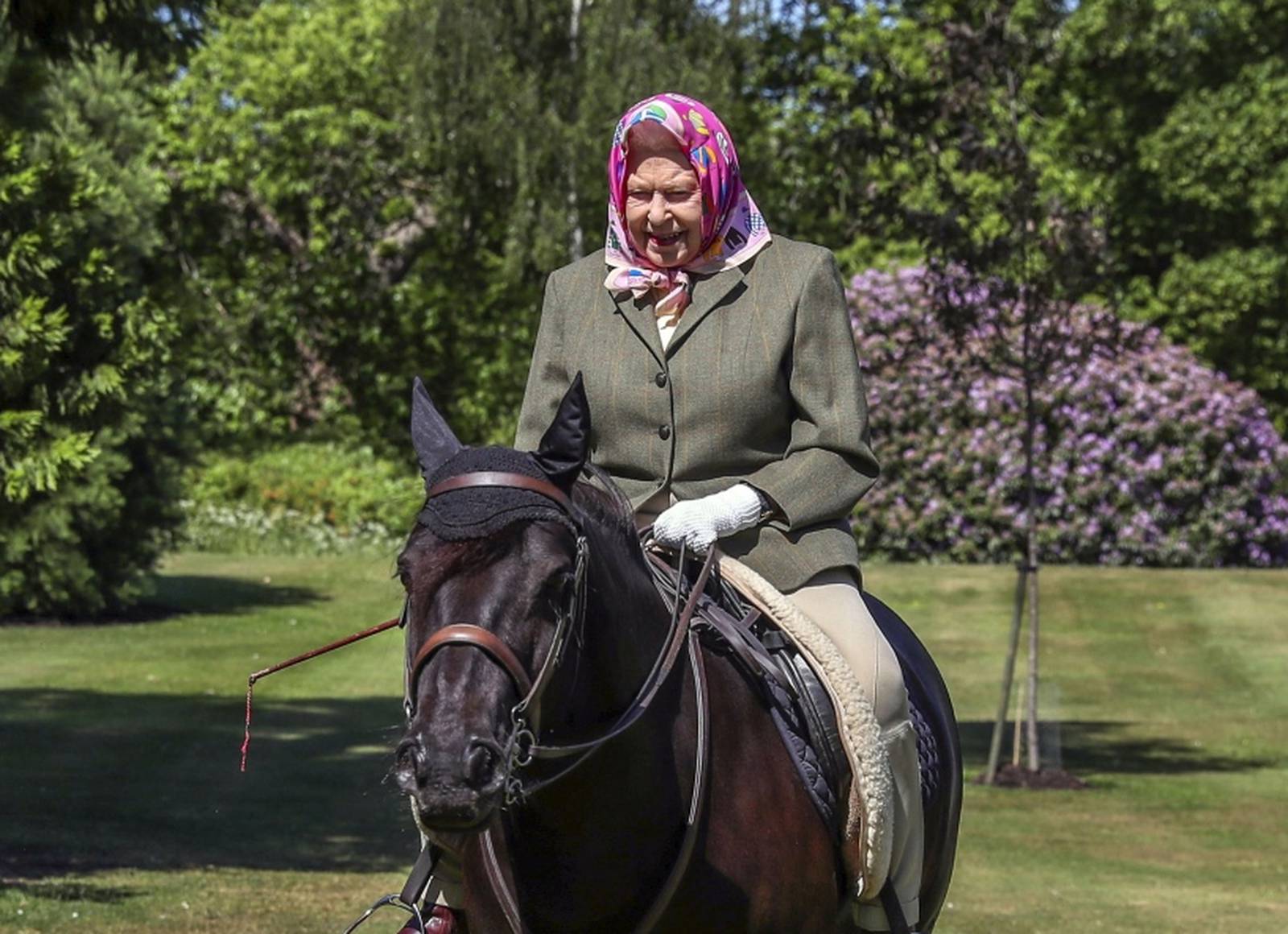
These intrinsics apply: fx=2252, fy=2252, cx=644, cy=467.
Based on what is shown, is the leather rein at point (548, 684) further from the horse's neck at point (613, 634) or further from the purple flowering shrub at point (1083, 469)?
the purple flowering shrub at point (1083, 469)

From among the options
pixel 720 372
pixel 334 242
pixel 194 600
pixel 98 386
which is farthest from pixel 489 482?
pixel 334 242

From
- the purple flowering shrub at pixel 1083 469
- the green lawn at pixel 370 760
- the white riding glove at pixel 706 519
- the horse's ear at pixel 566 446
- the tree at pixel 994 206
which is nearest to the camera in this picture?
the horse's ear at pixel 566 446

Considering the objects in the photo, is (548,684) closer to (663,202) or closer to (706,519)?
(706,519)

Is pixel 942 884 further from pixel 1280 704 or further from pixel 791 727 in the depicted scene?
pixel 1280 704

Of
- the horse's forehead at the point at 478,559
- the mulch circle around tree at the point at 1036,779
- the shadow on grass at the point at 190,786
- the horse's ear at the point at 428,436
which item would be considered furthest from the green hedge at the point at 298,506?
the horse's forehead at the point at 478,559

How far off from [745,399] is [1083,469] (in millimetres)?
29390

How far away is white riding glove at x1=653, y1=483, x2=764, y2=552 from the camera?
491 cm

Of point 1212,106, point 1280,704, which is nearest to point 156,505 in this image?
point 1280,704

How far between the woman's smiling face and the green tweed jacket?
12 centimetres

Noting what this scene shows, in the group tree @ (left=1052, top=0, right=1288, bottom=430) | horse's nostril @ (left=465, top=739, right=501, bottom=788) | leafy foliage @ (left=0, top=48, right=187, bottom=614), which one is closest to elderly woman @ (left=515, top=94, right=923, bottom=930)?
horse's nostril @ (left=465, top=739, right=501, bottom=788)

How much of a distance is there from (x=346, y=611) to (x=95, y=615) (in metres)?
3.08

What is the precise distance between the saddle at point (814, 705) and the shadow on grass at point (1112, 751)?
535 inches

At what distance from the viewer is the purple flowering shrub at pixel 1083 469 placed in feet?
111

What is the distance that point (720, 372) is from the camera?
5145mm
